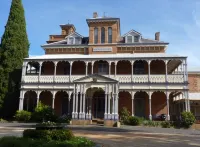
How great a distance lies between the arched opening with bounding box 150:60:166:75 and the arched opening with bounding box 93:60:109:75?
6.04 m

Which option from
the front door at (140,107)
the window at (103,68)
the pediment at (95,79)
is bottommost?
the front door at (140,107)

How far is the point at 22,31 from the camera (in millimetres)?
33469

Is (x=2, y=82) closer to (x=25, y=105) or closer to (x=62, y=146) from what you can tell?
(x=25, y=105)

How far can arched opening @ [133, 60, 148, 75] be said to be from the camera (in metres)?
31.8

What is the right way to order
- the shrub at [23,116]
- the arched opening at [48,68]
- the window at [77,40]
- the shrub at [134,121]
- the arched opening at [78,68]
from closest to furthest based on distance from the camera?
the shrub at [134,121], the shrub at [23,116], the arched opening at [78,68], the arched opening at [48,68], the window at [77,40]

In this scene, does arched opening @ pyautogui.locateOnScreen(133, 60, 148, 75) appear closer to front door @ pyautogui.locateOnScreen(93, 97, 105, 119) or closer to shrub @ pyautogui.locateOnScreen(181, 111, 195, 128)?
front door @ pyautogui.locateOnScreen(93, 97, 105, 119)

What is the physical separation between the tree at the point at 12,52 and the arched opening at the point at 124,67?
1327cm

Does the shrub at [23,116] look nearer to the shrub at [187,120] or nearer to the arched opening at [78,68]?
the arched opening at [78,68]

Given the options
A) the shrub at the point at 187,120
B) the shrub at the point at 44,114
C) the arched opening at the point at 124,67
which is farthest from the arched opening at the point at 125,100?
the shrub at the point at 44,114

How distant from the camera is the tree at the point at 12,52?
1201 inches

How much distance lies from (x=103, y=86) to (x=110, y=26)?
11.2 metres

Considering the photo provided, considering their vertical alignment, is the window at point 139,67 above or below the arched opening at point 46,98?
above

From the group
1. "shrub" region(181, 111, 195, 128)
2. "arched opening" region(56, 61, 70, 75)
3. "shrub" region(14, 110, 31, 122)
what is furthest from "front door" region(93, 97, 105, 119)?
"shrub" region(181, 111, 195, 128)

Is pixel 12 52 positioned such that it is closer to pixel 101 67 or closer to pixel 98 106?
pixel 101 67
